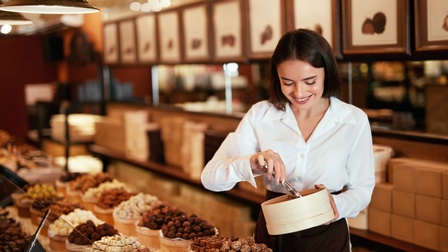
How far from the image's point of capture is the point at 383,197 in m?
3.51

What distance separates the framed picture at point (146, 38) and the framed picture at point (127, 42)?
0.46 ft

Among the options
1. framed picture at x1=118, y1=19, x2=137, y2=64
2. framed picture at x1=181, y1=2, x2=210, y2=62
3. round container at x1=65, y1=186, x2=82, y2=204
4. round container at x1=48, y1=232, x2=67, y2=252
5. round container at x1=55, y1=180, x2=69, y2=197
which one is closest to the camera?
round container at x1=48, y1=232, x2=67, y2=252

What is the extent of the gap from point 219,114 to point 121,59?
2326mm

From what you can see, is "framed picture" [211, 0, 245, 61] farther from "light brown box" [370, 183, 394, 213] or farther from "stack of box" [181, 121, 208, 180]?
"light brown box" [370, 183, 394, 213]

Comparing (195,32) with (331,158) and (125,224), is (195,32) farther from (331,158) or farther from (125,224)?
(331,158)

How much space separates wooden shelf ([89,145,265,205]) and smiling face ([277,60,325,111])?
6.88ft

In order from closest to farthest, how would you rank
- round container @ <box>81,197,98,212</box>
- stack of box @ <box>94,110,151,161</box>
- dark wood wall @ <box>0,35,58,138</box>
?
round container @ <box>81,197,98,212</box>
stack of box @ <box>94,110,151,161</box>
dark wood wall @ <box>0,35,58,138</box>

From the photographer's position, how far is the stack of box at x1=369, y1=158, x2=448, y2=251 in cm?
316

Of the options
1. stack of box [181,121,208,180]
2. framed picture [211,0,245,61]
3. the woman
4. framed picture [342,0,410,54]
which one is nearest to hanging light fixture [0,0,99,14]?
the woman

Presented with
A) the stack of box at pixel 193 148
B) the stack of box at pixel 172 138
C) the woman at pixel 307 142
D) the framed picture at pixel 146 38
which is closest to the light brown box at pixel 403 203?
the woman at pixel 307 142

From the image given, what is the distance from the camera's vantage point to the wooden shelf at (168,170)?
181 inches

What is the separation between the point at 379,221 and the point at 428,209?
365mm

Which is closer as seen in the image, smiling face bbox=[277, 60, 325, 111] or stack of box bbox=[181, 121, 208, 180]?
smiling face bbox=[277, 60, 325, 111]

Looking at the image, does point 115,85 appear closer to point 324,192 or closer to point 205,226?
point 205,226
